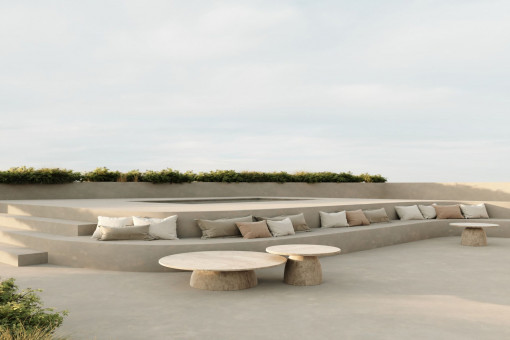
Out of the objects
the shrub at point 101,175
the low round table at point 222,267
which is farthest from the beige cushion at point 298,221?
the shrub at point 101,175

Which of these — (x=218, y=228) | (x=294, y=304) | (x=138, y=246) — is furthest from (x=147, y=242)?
(x=294, y=304)

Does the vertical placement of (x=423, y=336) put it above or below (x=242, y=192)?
below

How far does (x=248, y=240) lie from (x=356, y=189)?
420 inches

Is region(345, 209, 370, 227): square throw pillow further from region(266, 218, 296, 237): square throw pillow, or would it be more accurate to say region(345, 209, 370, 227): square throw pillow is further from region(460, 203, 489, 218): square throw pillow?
region(460, 203, 489, 218): square throw pillow

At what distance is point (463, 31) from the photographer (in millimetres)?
9344

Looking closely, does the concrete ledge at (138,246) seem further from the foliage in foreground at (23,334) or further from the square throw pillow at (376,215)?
the foliage in foreground at (23,334)

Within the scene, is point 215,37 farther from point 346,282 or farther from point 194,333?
point 194,333

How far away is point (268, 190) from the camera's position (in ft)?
51.4

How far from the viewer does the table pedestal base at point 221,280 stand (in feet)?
16.5

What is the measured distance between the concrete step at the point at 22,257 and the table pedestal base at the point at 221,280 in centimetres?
303

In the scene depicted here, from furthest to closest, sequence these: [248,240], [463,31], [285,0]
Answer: [463,31], [285,0], [248,240]

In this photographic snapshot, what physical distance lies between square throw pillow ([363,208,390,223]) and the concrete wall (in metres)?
6.03

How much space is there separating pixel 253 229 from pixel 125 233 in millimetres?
1968

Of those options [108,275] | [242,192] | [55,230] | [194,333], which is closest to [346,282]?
[194,333]
